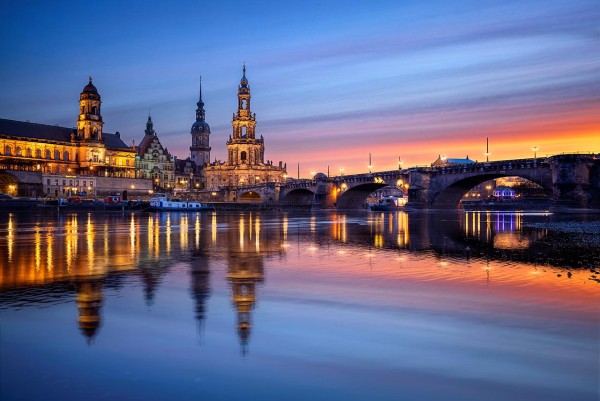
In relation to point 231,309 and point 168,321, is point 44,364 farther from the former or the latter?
point 231,309

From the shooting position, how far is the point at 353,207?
494 feet

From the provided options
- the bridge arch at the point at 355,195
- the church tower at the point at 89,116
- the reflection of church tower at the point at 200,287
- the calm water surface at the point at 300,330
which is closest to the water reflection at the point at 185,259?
the reflection of church tower at the point at 200,287

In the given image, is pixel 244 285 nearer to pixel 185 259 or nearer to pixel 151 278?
pixel 151 278

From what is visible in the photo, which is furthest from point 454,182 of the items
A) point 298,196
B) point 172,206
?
point 298,196

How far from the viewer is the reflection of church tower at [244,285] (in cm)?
1167

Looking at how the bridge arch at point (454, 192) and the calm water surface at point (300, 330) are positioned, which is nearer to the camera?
the calm water surface at point (300, 330)

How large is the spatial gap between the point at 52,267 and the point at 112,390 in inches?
581

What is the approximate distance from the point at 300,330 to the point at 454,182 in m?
92.9

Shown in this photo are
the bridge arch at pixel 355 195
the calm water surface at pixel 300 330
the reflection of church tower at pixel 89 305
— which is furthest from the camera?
the bridge arch at pixel 355 195

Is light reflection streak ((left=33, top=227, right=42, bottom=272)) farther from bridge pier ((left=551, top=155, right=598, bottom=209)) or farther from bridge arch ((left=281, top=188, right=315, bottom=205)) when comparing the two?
bridge arch ((left=281, top=188, right=315, bottom=205))

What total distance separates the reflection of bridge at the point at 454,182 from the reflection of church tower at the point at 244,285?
66027 mm

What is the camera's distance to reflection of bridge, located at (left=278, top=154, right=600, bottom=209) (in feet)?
258

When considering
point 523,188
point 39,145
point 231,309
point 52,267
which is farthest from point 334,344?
point 523,188

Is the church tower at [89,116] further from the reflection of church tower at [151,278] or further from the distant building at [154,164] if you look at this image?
the reflection of church tower at [151,278]
